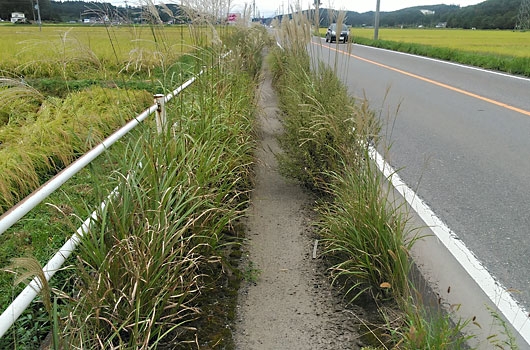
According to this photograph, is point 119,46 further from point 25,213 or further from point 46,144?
point 25,213

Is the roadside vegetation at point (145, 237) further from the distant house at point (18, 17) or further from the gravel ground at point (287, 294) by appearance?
the distant house at point (18, 17)

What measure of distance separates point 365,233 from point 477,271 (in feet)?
2.71

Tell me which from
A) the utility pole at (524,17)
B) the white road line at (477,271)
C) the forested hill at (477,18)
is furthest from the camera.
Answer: the forested hill at (477,18)

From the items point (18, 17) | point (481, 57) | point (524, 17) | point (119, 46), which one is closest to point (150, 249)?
point (119, 46)

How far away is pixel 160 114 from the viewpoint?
351 cm

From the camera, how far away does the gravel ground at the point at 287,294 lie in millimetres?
2455

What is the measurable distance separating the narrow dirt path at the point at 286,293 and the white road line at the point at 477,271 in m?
0.75

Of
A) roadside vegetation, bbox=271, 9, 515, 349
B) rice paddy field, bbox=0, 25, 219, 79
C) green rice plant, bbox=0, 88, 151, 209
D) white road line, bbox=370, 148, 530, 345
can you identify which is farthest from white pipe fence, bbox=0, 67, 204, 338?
white road line, bbox=370, 148, 530, 345

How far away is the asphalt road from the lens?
3.54 metres

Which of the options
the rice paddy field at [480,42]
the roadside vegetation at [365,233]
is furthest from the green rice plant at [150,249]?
the rice paddy field at [480,42]

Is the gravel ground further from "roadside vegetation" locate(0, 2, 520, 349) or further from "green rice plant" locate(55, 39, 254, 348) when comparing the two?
"green rice plant" locate(55, 39, 254, 348)

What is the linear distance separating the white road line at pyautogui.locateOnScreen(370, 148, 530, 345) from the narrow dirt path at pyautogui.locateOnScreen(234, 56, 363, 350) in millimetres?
747

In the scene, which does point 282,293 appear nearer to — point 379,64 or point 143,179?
point 143,179

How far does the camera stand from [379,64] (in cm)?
1705
